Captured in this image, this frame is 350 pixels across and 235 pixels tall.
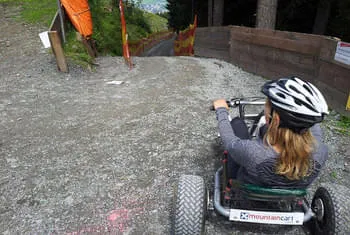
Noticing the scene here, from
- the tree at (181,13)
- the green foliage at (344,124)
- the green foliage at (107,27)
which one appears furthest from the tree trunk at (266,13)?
the tree at (181,13)

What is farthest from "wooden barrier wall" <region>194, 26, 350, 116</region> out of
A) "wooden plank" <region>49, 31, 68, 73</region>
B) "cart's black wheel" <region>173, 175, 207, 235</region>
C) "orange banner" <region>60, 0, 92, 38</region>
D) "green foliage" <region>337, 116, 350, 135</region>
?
"wooden plank" <region>49, 31, 68, 73</region>

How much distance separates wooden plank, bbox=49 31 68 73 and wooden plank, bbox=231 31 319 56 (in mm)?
5299

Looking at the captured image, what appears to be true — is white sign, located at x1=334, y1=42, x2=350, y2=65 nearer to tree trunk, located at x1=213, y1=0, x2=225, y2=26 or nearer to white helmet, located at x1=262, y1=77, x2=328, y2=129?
white helmet, located at x1=262, y1=77, x2=328, y2=129

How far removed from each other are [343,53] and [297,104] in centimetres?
387

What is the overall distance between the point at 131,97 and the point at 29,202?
3556 millimetres

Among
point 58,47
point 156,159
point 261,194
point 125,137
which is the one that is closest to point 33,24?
point 58,47

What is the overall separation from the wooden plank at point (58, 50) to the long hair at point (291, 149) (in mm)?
6834

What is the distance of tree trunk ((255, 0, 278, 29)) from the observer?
930 cm

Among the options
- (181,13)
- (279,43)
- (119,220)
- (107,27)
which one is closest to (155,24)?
(181,13)

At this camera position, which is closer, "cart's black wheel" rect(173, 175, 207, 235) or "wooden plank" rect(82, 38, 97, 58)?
"cart's black wheel" rect(173, 175, 207, 235)

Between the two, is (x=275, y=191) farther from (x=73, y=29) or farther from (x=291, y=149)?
(x=73, y=29)

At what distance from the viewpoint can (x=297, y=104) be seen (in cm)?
196

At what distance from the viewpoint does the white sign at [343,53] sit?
4952mm

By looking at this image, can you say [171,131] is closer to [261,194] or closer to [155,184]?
[155,184]
